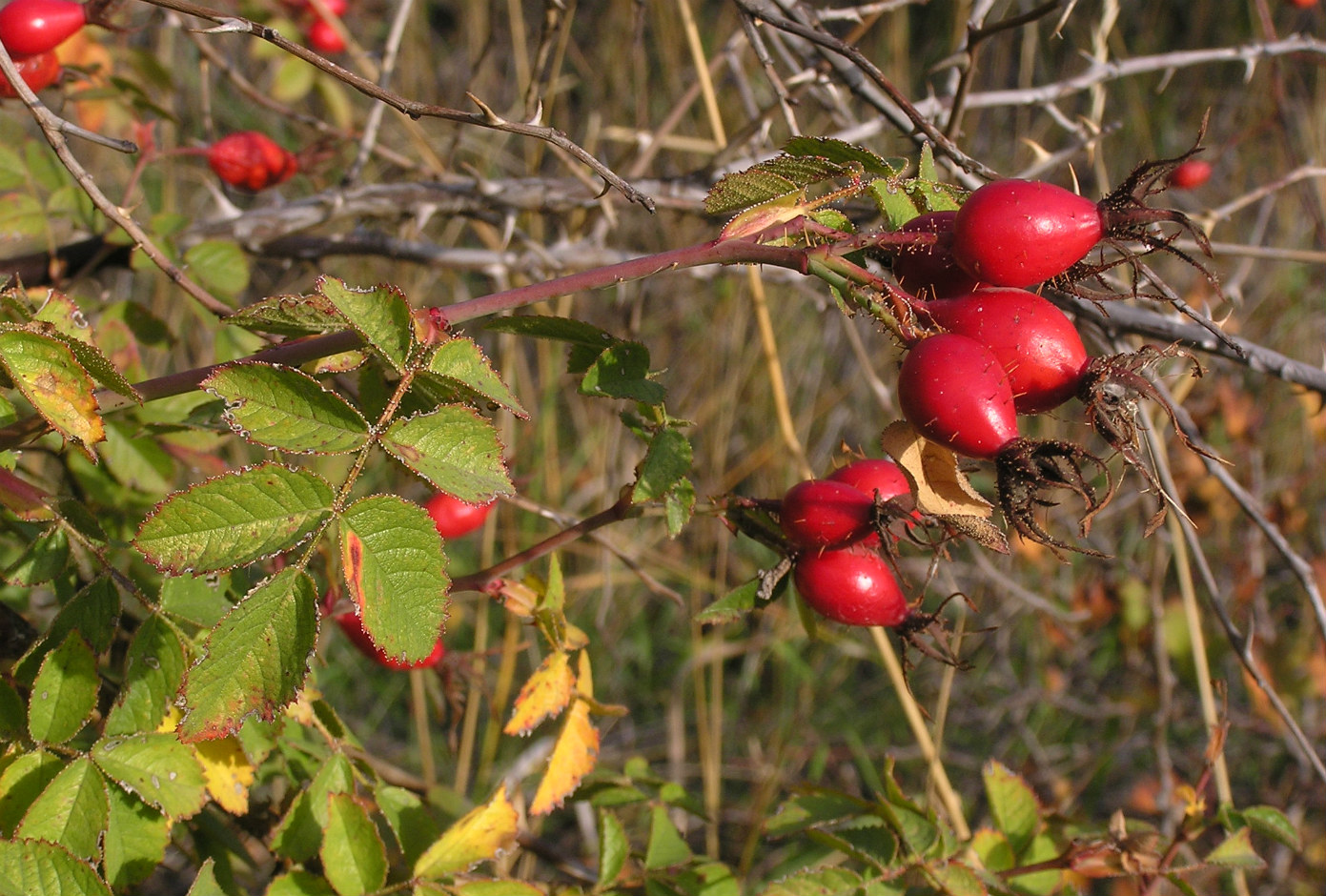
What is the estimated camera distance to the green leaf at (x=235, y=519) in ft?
1.92

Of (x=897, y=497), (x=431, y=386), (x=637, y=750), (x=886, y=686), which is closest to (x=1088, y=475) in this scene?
(x=886, y=686)

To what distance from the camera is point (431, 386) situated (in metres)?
0.67

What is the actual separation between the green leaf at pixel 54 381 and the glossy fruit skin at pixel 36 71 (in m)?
0.56

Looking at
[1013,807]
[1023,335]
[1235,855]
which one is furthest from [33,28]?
[1235,855]

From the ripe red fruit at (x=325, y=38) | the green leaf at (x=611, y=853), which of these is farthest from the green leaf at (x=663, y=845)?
the ripe red fruit at (x=325, y=38)

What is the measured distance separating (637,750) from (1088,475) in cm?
131

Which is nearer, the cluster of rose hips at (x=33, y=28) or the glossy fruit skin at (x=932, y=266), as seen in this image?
the glossy fruit skin at (x=932, y=266)

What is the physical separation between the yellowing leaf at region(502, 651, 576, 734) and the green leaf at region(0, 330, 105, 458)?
387 mm

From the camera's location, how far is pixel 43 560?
0.71 meters

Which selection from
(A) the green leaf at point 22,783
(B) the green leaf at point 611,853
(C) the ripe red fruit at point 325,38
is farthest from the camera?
(C) the ripe red fruit at point 325,38

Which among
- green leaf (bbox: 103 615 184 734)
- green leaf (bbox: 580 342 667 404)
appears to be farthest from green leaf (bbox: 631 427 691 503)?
green leaf (bbox: 103 615 184 734)

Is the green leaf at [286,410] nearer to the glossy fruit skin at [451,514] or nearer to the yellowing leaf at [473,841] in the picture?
the yellowing leaf at [473,841]

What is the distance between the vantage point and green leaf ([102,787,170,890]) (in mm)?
725

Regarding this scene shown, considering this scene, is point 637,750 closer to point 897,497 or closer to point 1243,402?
point 1243,402
